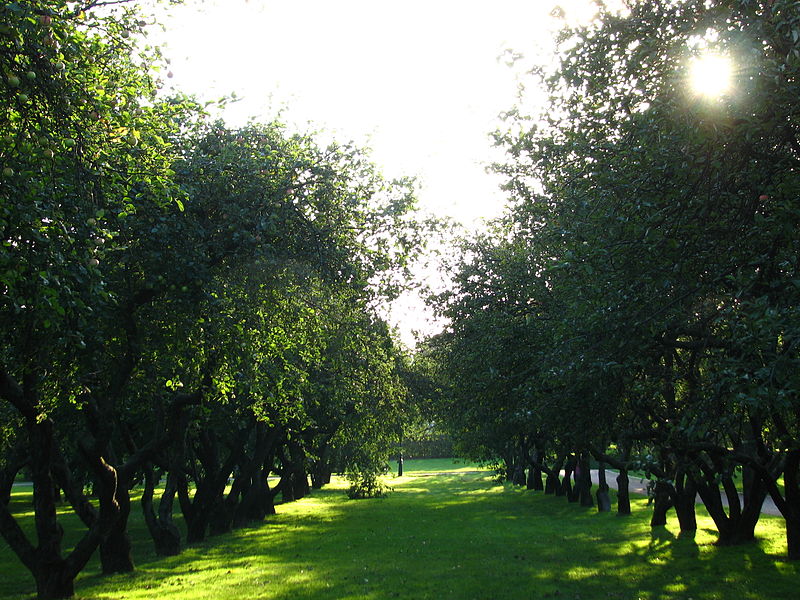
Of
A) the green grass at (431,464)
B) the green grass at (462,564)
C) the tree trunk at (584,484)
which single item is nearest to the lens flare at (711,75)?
the green grass at (462,564)

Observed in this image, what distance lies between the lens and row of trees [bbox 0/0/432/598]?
24.2ft

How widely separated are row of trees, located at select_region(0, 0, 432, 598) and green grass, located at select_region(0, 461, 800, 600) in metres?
2.84

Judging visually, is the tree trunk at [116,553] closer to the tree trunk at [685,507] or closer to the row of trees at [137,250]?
the row of trees at [137,250]

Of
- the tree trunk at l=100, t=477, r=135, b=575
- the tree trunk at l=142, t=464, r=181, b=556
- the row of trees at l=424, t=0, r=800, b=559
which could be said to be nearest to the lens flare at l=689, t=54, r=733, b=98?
the row of trees at l=424, t=0, r=800, b=559

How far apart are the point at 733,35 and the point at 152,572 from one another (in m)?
19.0

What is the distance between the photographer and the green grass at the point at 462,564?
1506cm

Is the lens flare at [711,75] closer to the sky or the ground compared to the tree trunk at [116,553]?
closer to the sky

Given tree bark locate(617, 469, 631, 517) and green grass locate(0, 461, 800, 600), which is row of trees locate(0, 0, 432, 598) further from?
tree bark locate(617, 469, 631, 517)

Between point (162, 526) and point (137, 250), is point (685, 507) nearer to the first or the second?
point (162, 526)

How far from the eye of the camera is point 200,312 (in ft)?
41.2

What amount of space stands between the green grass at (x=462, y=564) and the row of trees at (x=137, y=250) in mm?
2841

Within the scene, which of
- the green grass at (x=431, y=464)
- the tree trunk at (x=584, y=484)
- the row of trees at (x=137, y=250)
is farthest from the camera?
the green grass at (x=431, y=464)

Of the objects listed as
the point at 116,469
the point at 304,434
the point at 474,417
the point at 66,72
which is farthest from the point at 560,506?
the point at 66,72

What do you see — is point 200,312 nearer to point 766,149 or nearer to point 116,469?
point 116,469
